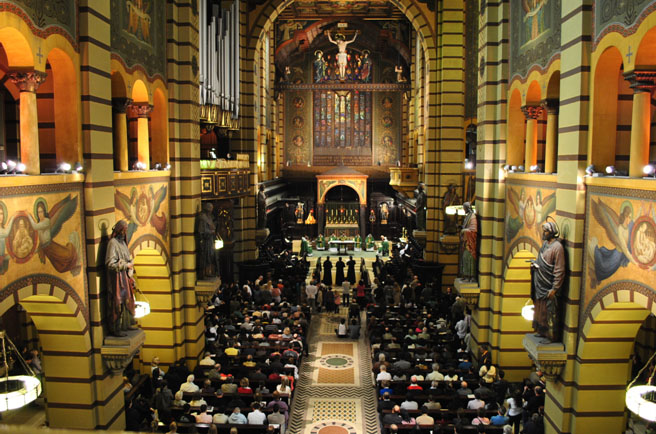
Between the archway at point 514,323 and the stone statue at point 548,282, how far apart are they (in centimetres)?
380

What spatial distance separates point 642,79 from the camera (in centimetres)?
841

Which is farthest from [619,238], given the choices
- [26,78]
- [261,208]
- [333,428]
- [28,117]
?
[261,208]

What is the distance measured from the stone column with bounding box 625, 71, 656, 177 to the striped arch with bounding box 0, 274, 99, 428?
9202mm

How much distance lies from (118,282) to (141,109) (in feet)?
15.5

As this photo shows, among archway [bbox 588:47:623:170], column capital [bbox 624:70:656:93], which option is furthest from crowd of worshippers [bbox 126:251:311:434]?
column capital [bbox 624:70:656:93]

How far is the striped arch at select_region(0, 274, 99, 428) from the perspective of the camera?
9.64 m

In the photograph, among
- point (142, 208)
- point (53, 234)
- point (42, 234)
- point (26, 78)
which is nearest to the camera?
point (26, 78)

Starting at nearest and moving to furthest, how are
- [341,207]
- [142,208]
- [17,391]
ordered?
1. [17,391]
2. [142,208]
3. [341,207]

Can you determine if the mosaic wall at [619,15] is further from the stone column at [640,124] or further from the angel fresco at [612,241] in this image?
the angel fresco at [612,241]

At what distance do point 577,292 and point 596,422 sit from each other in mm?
2250

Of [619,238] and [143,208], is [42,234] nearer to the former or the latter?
[143,208]

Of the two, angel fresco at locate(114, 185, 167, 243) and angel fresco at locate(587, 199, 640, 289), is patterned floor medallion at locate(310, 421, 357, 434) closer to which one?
angel fresco at locate(114, 185, 167, 243)

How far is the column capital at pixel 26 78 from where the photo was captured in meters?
8.55

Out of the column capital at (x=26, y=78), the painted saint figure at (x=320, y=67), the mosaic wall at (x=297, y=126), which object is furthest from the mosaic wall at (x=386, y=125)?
the column capital at (x=26, y=78)
